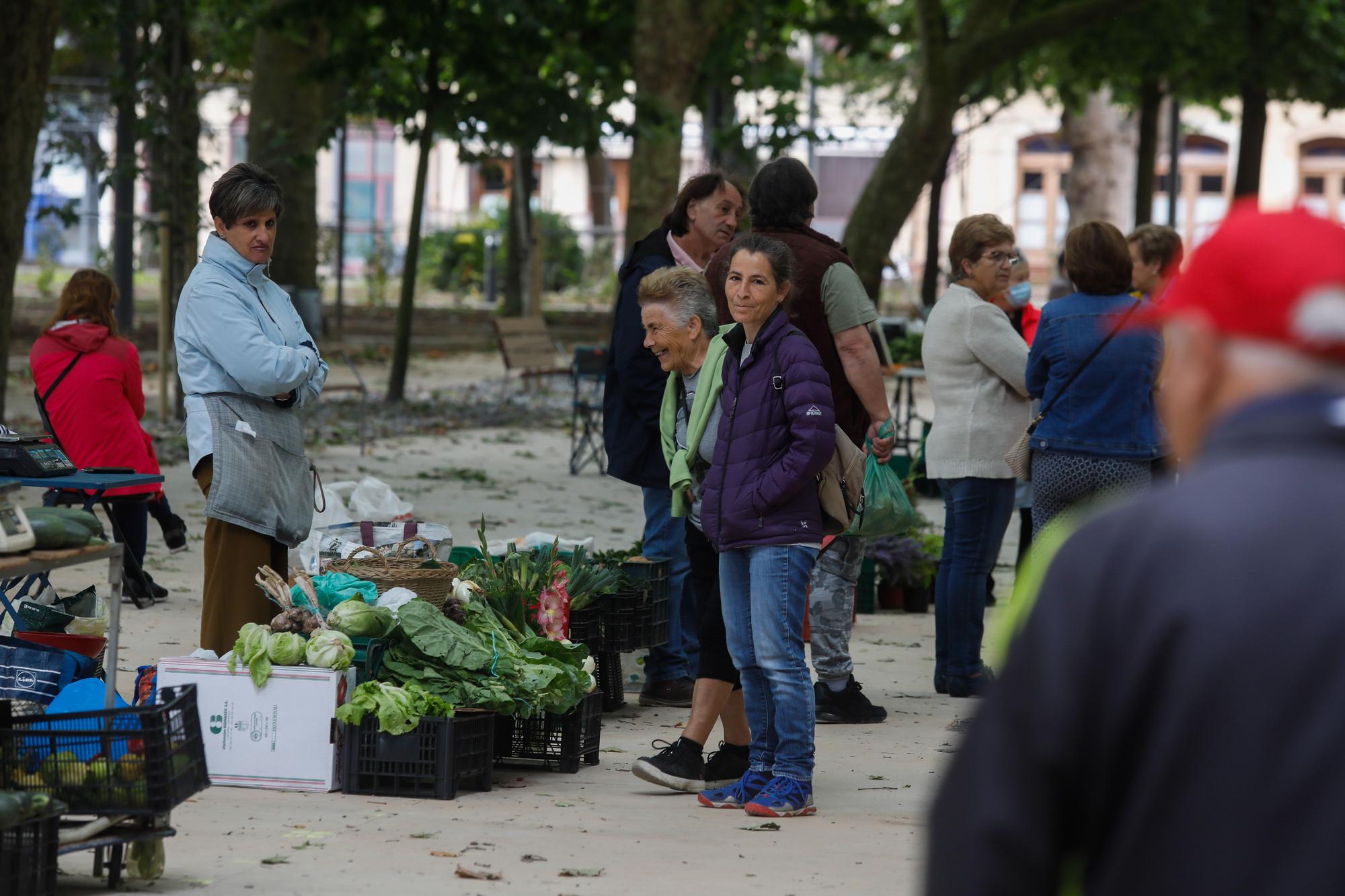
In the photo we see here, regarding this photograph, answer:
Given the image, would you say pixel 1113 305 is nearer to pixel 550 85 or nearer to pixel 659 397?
pixel 659 397

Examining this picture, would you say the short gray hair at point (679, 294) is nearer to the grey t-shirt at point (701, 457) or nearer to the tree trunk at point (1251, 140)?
the grey t-shirt at point (701, 457)

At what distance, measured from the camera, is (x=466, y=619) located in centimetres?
596

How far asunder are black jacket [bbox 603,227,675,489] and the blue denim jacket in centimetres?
152

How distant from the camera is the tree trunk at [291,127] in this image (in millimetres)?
20078

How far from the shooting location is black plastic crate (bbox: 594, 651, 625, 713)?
6824 mm

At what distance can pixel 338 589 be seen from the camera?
590 centimetres

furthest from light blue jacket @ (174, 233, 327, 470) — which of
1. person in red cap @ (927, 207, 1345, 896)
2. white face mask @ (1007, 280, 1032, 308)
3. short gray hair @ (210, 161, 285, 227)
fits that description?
white face mask @ (1007, 280, 1032, 308)

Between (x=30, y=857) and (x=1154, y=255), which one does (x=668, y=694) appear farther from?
(x=30, y=857)

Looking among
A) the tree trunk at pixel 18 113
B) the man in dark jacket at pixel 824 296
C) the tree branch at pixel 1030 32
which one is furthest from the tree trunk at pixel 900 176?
Answer: the man in dark jacket at pixel 824 296

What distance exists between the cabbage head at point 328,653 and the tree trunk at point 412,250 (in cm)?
1246

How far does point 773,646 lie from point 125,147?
1400 centimetres

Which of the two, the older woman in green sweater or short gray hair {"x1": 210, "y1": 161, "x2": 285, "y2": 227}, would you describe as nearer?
the older woman in green sweater

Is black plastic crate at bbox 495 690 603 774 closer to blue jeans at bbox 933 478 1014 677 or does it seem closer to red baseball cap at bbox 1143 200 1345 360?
blue jeans at bbox 933 478 1014 677

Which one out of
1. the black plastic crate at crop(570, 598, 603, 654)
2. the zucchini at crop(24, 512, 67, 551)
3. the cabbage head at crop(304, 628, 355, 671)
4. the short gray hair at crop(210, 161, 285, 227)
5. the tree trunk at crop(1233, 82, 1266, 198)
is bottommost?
the black plastic crate at crop(570, 598, 603, 654)
